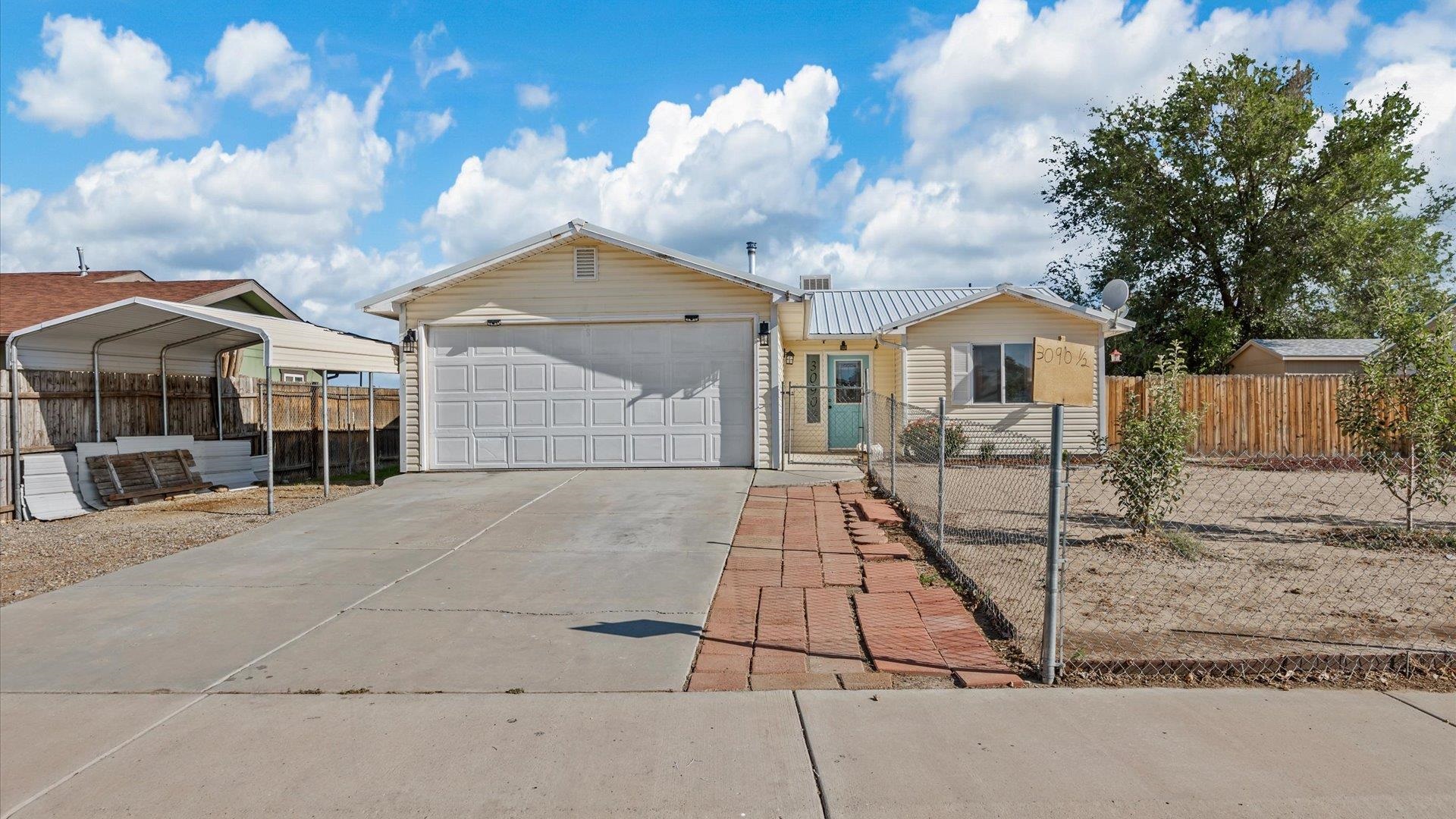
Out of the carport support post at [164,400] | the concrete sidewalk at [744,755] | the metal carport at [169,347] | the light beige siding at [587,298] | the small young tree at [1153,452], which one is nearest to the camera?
the concrete sidewalk at [744,755]

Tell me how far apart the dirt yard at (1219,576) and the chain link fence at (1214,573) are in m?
0.02

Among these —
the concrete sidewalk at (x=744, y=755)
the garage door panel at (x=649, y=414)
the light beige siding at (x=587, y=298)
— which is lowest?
the concrete sidewalk at (x=744, y=755)

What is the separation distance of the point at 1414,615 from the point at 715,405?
30.8 feet

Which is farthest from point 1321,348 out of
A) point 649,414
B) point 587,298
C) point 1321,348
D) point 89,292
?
point 89,292

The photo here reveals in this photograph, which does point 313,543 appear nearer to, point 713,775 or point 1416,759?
point 713,775

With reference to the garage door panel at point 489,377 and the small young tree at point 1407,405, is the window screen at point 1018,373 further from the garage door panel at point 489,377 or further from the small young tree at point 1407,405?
the garage door panel at point 489,377

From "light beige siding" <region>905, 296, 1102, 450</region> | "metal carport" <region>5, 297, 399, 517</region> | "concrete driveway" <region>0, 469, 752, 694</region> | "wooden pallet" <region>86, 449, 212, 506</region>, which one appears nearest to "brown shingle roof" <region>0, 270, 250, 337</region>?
"metal carport" <region>5, 297, 399, 517</region>

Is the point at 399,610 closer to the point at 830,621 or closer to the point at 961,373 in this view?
the point at 830,621

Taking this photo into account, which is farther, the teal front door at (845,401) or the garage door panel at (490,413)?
the teal front door at (845,401)

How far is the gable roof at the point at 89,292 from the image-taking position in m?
15.0

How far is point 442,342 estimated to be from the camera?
13852 millimetres

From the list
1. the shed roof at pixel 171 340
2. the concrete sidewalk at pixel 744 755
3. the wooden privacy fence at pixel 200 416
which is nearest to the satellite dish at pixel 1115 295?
the concrete sidewalk at pixel 744 755

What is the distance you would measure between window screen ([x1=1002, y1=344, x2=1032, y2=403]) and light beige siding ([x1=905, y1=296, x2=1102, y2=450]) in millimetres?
109

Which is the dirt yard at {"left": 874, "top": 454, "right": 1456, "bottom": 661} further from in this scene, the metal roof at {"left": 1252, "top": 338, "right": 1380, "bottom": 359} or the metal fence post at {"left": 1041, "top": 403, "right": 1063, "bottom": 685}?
the metal roof at {"left": 1252, "top": 338, "right": 1380, "bottom": 359}
